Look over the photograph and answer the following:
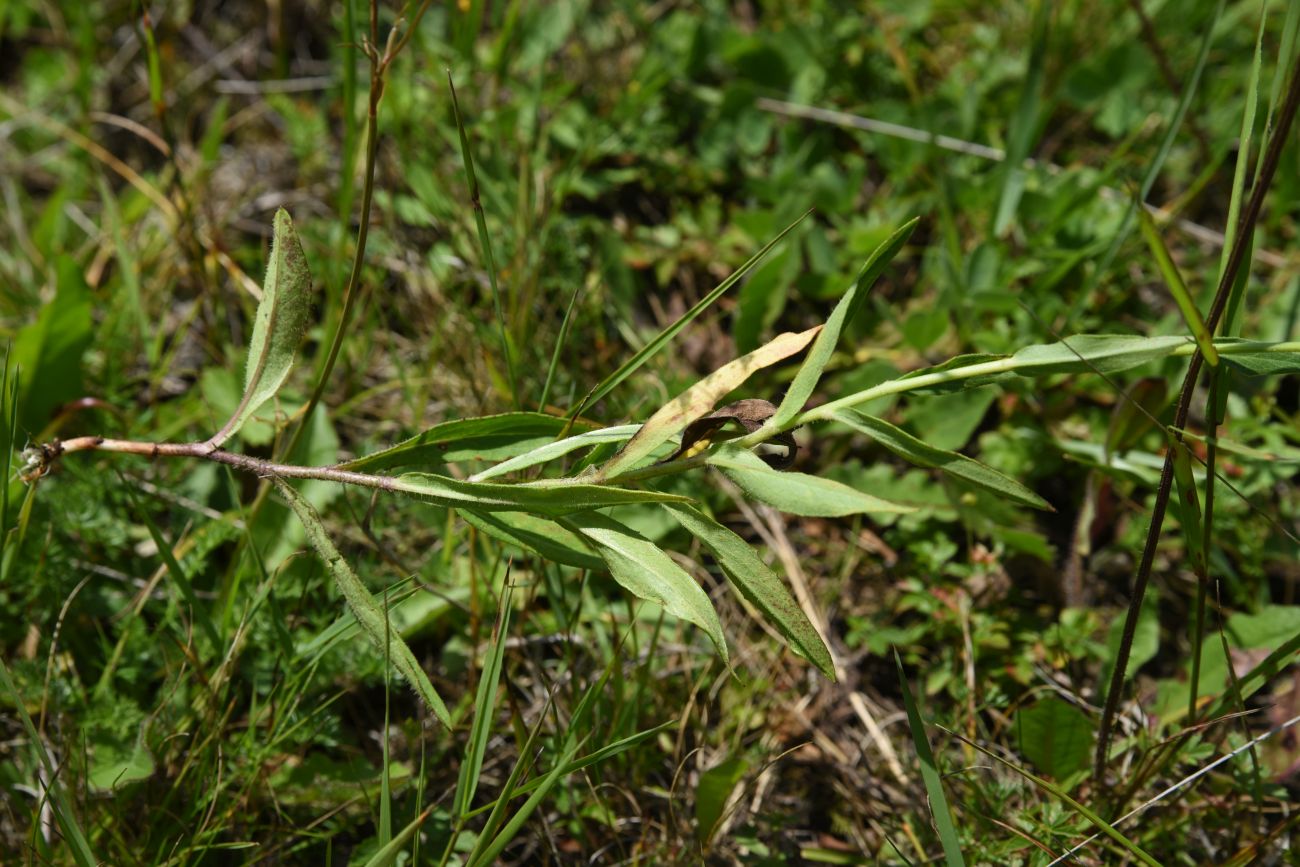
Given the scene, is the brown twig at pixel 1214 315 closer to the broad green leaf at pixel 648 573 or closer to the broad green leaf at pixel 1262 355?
the broad green leaf at pixel 1262 355

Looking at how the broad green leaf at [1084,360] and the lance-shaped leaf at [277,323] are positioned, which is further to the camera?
the lance-shaped leaf at [277,323]

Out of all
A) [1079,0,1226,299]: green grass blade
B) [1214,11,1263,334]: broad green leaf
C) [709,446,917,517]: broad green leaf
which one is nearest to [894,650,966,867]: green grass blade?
[709,446,917,517]: broad green leaf

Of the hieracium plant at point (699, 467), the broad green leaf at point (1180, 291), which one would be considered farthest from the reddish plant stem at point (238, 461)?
the broad green leaf at point (1180, 291)

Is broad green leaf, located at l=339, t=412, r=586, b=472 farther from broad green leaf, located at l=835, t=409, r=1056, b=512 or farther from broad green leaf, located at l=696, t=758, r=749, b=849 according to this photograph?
broad green leaf, located at l=696, t=758, r=749, b=849

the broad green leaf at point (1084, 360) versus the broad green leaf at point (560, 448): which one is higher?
the broad green leaf at point (1084, 360)

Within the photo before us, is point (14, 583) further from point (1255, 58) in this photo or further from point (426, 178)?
point (1255, 58)

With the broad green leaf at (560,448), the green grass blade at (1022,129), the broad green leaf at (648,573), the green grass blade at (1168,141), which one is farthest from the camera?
the green grass blade at (1022,129)

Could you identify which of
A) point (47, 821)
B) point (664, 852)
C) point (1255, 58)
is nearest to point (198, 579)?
point (47, 821)

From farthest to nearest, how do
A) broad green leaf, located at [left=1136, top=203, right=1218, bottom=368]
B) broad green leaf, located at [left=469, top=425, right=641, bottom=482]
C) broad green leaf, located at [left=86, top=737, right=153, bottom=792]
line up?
broad green leaf, located at [left=86, top=737, right=153, bottom=792] < broad green leaf, located at [left=469, top=425, right=641, bottom=482] < broad green leaf, located at [left=1136, top=203, right=1218, bottom=368]
